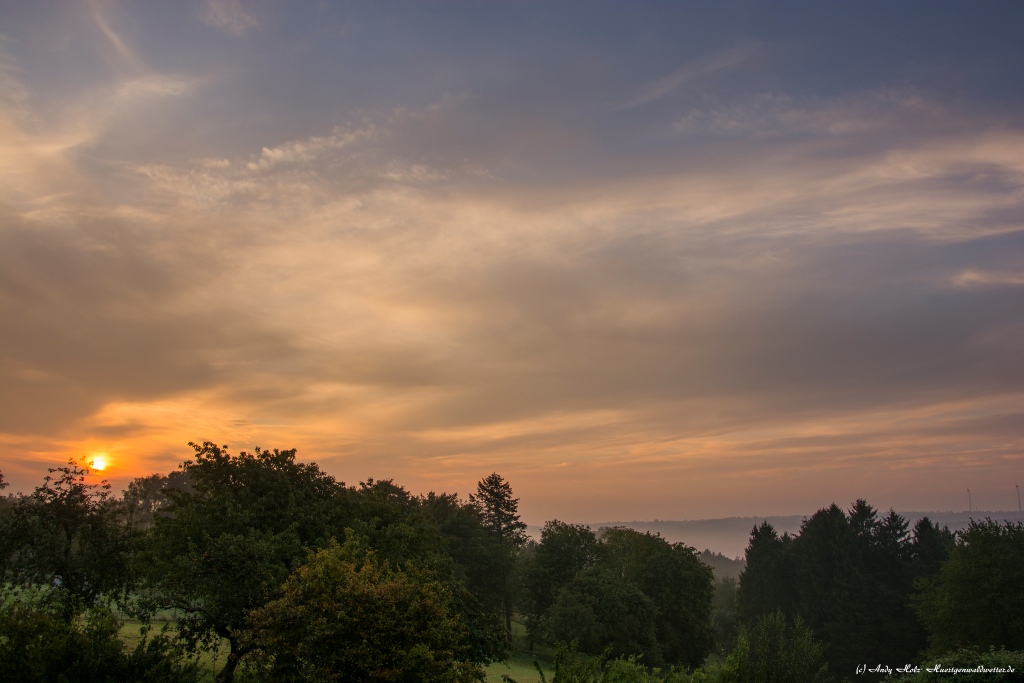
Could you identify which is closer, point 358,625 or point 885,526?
point 358,625

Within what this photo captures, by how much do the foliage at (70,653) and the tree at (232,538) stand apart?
3.14 metres

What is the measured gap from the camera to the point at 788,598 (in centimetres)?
10394

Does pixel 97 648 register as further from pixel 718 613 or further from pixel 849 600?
pixel 718 613

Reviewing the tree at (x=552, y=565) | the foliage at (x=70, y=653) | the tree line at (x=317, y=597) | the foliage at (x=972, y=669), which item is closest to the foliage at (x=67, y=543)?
the tree line at (x=317, y=597)

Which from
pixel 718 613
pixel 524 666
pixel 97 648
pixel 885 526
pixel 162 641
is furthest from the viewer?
pixel 718 613

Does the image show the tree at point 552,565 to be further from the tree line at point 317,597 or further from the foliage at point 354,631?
the foliage at point 354,631

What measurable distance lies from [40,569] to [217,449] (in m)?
9.78

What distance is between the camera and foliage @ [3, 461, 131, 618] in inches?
1276

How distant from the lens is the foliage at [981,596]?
5822 centimetres

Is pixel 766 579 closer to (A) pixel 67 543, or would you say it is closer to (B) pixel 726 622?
(B) pixel 726 622

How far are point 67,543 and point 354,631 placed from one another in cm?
2176

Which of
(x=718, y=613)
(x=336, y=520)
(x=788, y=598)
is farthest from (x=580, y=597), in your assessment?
(x=718, y=613)

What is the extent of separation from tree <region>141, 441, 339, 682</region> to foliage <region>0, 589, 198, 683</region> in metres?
3.14

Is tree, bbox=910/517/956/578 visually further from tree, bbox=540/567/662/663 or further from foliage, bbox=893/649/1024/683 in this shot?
foliage, bbox=893/649/1024/683
